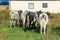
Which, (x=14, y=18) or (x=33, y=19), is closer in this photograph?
(x=33, y=19)

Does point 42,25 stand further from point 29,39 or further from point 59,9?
point 59,9

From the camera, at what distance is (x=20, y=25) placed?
69.8 ft

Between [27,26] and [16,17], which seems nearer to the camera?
[27,26]

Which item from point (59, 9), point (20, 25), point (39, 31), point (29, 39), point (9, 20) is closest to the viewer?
point (29, 39)

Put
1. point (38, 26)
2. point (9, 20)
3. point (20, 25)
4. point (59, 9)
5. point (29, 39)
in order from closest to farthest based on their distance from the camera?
1. point (29, 39)
2. point (38, 26)
3. point (20, 25)
4. point (9, 20)
5. point (59, 9)

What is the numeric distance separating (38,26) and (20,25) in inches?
101

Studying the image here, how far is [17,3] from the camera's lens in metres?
44.2

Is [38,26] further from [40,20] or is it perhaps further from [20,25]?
[20,25]

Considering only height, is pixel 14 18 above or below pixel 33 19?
below

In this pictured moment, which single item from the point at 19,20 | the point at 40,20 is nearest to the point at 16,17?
the point at 19,20

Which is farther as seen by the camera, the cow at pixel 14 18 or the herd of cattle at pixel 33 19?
the cow at pixel 14 18

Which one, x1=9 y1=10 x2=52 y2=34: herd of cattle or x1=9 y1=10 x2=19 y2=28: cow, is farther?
x1=9 y1=10 x2=19 y2=28: cow

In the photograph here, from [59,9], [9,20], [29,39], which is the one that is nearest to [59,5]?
[59,9]

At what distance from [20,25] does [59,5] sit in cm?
2281
